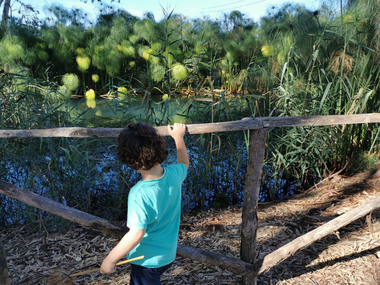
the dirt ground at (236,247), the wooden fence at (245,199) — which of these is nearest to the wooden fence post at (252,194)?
the wooden fence at (245,199)

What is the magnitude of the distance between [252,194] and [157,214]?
69 centimetres

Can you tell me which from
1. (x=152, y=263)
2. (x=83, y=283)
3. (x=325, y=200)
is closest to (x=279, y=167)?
(x=325, y=200)

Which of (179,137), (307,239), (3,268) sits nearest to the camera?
(179,137)

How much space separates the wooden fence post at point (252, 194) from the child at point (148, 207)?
0.45 metres

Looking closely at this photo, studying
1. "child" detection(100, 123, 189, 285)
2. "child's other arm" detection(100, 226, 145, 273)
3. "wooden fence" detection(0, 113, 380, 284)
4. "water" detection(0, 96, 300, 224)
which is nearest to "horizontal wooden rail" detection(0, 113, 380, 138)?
"wooden fence" detection(0, 113, 380, 284)

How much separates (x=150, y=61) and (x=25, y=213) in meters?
6.34

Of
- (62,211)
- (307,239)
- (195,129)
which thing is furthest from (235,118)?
(62,211)

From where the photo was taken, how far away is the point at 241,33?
9.80 meters

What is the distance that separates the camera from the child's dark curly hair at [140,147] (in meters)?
1.28

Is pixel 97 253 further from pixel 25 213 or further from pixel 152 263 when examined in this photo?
pixel 152 263

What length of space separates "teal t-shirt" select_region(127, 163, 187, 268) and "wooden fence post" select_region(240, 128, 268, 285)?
1.51 feet

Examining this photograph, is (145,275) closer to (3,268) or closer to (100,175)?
(3,268)

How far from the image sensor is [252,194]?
1.84 m

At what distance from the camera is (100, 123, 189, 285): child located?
1.26 m
